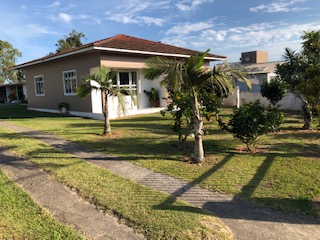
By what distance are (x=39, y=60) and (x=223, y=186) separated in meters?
16.3

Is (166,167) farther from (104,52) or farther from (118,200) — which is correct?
(104,52)

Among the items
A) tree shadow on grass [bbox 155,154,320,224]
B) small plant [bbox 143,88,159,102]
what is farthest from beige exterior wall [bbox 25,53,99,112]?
tree shadow on grass [bbox 155,154,320,224]

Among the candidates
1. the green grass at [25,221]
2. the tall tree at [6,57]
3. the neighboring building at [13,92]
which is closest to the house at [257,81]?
the green grass at [25,221]

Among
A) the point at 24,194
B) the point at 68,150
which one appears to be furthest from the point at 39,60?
the point at 24,194

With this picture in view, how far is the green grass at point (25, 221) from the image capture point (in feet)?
10.2

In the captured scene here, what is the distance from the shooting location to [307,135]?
8.79 m

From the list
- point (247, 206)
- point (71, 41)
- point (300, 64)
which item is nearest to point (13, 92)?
point (71, 41)

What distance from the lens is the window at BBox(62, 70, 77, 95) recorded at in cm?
1529

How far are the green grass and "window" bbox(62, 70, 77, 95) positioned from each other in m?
11.8

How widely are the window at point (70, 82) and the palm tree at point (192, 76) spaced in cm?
1058

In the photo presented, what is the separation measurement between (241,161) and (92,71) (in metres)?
10.1

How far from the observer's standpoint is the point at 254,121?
20.4 ft

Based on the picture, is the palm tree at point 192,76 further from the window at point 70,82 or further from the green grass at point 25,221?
the window at point 70,82

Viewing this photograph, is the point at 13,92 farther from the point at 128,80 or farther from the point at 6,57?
the point at 128,80
